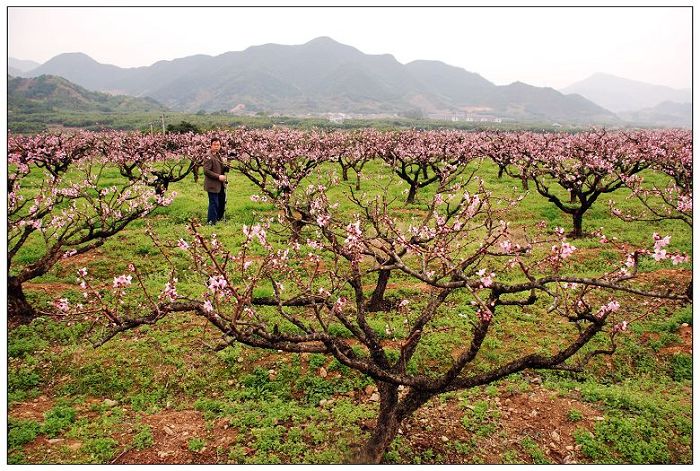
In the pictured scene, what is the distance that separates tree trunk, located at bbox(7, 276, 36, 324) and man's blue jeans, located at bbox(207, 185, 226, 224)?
7310 millimetres

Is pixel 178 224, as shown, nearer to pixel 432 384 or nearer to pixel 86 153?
pixel 432 384

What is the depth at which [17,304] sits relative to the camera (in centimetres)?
943

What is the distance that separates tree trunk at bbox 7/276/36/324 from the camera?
9.11 m

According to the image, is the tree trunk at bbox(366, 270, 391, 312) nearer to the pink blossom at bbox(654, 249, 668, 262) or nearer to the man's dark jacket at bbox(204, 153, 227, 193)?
the pink blossom at bbox(654, 249, 668, 262)

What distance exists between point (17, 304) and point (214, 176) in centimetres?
716

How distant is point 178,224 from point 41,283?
19.6 feet

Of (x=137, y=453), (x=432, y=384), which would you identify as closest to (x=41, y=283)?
(x=137, y=453)

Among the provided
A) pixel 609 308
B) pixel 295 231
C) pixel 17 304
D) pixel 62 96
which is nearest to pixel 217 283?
pixel 609 308

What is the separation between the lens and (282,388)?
310 inches

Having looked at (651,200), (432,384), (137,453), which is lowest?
(137,453)

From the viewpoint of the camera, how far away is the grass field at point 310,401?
6.18 metres

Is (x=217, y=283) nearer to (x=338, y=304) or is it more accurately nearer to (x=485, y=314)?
(x=338, y=304)

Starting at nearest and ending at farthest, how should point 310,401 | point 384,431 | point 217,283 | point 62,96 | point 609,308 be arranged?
1. point 217,283
2. point 609,308
3. point 384,431
4. point 310,401
5. point 62,96

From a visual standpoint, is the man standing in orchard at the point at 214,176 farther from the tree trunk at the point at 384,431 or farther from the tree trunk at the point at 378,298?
the tree trunk at the point at 384,431
